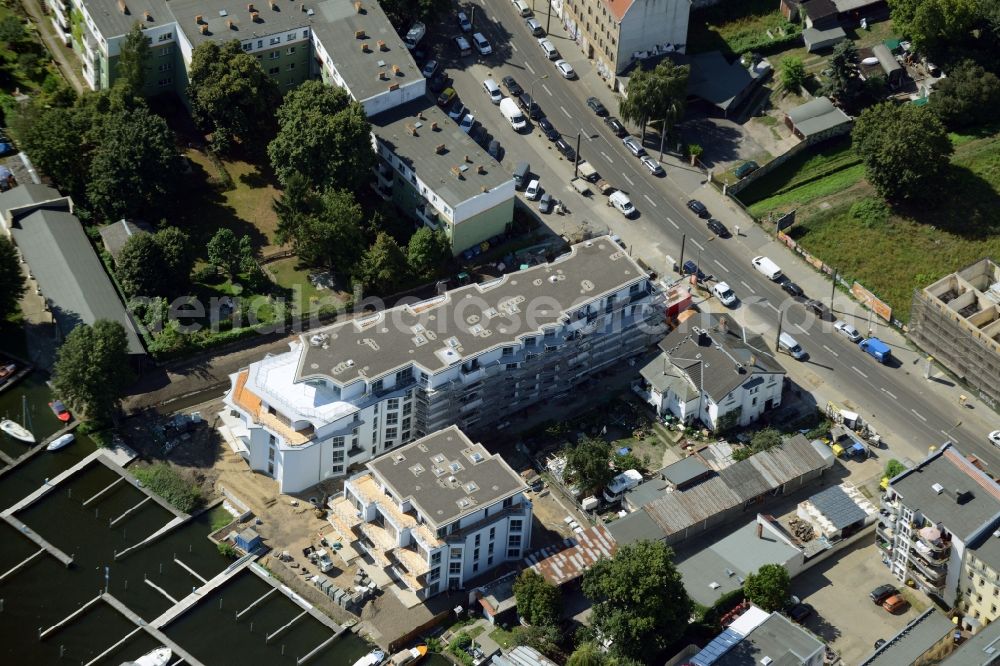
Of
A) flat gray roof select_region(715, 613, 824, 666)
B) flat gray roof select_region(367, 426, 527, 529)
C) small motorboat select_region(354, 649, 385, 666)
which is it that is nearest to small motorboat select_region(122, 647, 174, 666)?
small motorboat select_region(354, 649, 385, 666)

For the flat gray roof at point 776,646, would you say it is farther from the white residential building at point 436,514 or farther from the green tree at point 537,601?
the white residential building at point 436,514

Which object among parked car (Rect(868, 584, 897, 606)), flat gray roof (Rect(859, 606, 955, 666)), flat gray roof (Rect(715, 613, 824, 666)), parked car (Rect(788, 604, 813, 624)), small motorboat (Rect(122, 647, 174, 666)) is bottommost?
small motorboat (Rect(122, 647, 174, 666))

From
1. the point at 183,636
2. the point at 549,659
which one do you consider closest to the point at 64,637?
the point at 183,636

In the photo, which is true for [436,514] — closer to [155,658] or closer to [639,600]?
[639,600]

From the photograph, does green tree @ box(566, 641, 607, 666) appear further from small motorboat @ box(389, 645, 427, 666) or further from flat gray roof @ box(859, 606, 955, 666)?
flat gray roof @ box(859, 606, 955, 666)

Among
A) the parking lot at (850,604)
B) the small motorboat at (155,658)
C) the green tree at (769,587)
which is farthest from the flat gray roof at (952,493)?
the small motorboat at (155,658)

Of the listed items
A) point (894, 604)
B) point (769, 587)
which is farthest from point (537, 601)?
point (894, 604)
